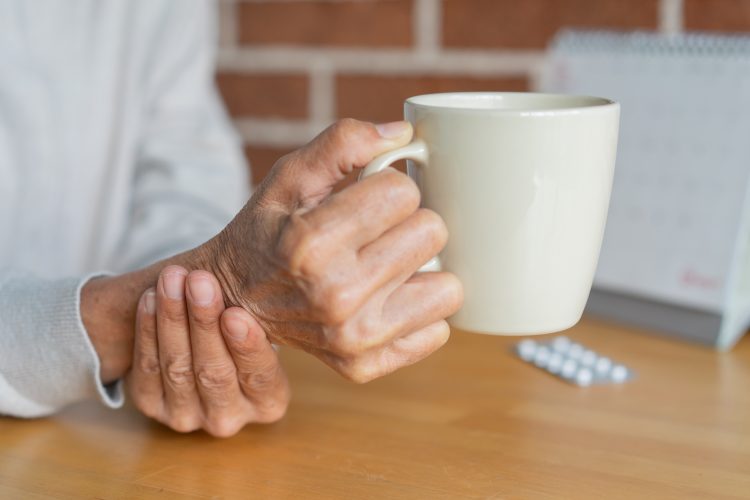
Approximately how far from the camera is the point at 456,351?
0.80 meters

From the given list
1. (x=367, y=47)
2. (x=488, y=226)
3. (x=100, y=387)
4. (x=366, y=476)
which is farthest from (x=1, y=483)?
(x=367, y=47)

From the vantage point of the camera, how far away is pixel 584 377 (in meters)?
0.71

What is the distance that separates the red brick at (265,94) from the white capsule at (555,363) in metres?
0.67

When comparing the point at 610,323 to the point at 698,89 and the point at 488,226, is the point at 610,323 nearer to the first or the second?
the point at 698,89

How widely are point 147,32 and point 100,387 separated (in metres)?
0.53

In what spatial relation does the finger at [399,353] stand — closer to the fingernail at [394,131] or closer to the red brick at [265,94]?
the fingernail at [394,131]

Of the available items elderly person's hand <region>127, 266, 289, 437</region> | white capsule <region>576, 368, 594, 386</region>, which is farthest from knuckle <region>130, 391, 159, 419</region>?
white capsule <region>576, 368, 594, 386</region>

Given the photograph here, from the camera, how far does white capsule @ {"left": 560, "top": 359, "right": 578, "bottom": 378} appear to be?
2.36 ft

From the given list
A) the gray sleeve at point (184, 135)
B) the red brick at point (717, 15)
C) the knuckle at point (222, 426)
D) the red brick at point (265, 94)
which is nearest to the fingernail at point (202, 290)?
the knuckle at point (222, 426)

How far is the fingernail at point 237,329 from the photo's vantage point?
1.79 feet

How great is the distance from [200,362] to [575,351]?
328 millimetres

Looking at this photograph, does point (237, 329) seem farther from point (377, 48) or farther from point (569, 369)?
point (377, 48)

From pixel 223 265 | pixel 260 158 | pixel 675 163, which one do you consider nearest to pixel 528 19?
pixel 675 163

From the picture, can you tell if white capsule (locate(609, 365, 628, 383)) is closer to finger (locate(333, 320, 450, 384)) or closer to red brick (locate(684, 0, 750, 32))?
finger (locate(333, 320, 450, 384))
